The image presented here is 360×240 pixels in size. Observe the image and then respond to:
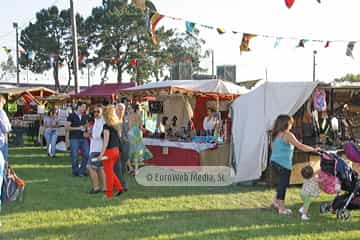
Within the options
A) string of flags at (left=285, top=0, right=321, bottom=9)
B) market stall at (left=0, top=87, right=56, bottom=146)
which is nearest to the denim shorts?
string of flags at (left=285, top=0, right=321, bottom=9)

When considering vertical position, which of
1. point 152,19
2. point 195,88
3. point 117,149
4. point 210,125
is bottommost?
point 117,149

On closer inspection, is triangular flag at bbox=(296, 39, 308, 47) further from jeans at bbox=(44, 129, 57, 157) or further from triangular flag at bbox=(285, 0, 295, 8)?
jeans at bbox=(44, 129, 57, 157)

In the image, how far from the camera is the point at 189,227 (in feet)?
19.8

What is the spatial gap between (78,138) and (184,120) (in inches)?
203

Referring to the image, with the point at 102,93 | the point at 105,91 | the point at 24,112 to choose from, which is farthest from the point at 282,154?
the point at 24,112

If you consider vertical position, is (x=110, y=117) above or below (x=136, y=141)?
above

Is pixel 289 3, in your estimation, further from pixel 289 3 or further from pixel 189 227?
pixel 189 227

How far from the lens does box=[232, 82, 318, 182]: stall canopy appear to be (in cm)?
905

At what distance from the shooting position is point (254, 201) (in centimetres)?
774

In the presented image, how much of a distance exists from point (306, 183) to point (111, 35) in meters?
33.4

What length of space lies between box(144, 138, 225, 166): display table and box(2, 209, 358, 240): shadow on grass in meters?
3.54

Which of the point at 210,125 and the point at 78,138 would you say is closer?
the point at 78,138

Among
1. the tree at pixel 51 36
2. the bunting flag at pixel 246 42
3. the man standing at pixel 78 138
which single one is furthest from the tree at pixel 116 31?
the man standing at pixel 78 138

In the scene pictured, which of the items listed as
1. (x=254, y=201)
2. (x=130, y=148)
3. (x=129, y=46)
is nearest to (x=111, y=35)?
(x=129, y=46)
